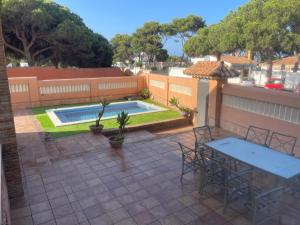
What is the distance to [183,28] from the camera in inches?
→ 1540

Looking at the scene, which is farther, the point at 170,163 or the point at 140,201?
the point at 170,163

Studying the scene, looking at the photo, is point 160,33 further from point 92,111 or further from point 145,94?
point 92,111

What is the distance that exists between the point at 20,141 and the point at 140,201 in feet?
16.4

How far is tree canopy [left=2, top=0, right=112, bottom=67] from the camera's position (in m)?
17.2

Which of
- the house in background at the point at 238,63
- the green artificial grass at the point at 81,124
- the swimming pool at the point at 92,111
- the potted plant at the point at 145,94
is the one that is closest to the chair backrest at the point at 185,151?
the green artificial grass at the point at 81,124

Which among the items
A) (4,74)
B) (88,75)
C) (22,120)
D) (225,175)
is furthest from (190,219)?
(88,75)

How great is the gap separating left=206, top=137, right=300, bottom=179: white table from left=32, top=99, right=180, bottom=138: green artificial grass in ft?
16.7

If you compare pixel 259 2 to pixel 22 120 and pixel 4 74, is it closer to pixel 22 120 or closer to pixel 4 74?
pixel 22 120

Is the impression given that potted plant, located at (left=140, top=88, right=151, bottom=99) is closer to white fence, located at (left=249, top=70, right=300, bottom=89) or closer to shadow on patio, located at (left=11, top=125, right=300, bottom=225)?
shadow on patio, located at (left=11, top=125, right=300, bottom=225)

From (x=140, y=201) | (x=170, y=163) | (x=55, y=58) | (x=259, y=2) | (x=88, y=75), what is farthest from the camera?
(x=55, y=58)

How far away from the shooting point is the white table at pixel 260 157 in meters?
3.63

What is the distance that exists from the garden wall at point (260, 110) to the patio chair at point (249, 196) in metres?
3.05

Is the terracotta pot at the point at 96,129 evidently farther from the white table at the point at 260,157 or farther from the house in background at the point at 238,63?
the house in background at the point at 238,63

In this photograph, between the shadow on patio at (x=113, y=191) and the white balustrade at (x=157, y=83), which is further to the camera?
the white balustrade at (x=157, y=83)
